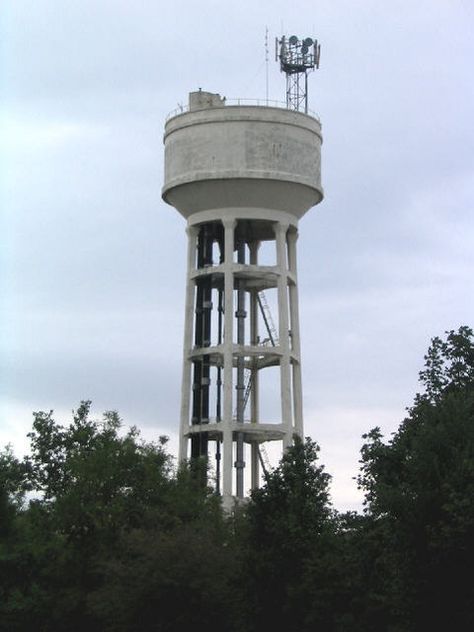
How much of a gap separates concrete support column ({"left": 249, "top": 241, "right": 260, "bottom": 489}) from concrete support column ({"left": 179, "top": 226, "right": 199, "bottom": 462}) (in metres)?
3.28

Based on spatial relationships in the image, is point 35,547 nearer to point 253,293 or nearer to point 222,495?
point 222,495

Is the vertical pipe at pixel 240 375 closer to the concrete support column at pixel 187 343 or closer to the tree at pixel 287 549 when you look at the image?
the concrete support column at pixel 187 343

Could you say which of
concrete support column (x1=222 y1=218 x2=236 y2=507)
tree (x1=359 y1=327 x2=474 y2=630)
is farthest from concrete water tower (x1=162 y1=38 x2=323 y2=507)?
tree (x1=359 y1=327 x2=474 y2=630)

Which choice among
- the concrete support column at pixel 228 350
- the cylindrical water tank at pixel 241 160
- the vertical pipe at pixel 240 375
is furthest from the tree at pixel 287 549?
the cylindrical water tank at pixel 241 160

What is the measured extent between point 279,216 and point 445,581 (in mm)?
32521

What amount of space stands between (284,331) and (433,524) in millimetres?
30176

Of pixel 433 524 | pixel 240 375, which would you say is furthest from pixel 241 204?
pixel 433 524

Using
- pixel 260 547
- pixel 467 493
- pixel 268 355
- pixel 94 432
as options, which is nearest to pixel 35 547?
pixel 94 432

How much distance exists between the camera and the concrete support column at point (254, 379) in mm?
78562

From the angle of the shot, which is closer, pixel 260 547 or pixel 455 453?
pixel 455 453

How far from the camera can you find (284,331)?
75500 millimetres

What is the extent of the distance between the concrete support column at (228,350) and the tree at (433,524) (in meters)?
25.2

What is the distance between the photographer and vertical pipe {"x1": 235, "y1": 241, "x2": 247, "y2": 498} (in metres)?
75.8

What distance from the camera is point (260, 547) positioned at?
53406mm
